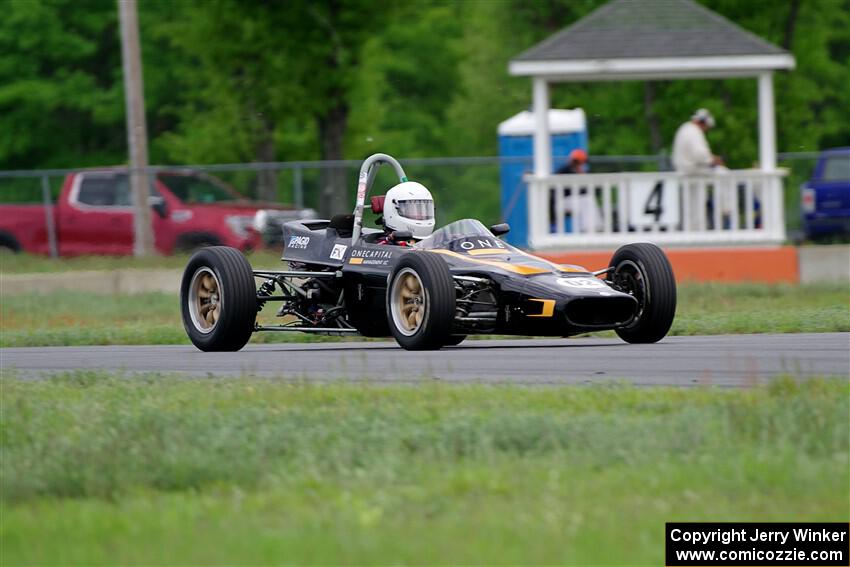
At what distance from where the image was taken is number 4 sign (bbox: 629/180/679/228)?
23469 millimetres

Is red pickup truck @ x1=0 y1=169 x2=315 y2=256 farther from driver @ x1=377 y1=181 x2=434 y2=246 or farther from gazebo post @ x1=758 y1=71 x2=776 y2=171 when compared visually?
driver @ x1=377 y1=181 x2=434 y2=246

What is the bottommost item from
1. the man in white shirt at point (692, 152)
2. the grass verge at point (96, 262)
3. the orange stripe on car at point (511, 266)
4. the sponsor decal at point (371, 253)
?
→ the grass verge at point (96, 262)

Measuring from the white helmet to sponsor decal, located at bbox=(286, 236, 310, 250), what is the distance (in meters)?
0.98

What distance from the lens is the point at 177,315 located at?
66.1 feet

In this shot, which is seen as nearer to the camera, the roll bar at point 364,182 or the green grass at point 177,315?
the roll bar at point 364,182

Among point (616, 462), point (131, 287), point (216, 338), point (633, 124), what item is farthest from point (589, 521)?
point (633, 124)

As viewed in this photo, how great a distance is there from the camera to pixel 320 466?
7492mm

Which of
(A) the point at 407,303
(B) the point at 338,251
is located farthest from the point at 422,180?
(A) the point at 407,303

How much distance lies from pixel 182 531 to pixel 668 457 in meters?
2.25

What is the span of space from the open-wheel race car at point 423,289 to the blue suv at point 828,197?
12.3m

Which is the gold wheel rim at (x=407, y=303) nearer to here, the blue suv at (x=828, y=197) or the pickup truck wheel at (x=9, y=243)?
the blue suv at (x=828, y=197)

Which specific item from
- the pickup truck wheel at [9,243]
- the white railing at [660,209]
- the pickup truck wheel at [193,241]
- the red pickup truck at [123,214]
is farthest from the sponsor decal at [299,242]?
the pickup truck wheel at [9,243]

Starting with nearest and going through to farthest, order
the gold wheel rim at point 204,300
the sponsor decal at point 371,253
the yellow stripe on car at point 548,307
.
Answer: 1. the yellow stripe on car at point 548,307
2. the sponsor decal at point 371,253
3. the gold wheel rim at point 204,300

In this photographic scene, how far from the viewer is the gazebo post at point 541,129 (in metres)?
24.2
